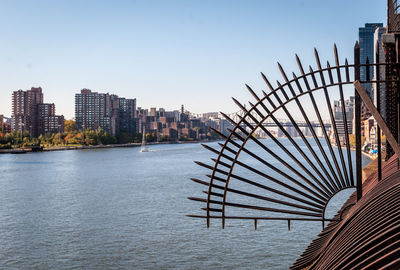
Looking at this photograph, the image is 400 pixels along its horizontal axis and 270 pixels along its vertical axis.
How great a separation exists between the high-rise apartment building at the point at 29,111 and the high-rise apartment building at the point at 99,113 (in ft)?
58.0

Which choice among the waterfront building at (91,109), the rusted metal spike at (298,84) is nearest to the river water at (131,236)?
the rusted metal spike at (298,84)

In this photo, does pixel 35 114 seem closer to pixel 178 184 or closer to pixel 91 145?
pixel 91 145

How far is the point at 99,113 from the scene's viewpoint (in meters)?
151

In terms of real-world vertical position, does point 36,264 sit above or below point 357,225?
below

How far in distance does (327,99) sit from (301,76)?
18.2 inches

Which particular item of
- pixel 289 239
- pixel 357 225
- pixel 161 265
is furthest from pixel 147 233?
pixel 357 225

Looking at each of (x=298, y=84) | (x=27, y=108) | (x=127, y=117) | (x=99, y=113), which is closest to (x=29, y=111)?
(x=27, y=108)

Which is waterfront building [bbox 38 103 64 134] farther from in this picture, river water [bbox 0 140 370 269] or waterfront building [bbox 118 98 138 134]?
river water [bbox 0 140 370 269]

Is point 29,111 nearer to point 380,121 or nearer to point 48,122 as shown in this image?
point 48,122

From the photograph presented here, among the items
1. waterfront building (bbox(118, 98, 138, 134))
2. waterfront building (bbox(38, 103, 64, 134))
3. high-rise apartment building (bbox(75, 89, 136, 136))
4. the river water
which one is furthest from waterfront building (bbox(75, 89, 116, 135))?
the river water

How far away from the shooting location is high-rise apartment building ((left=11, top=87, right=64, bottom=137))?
12356 cm

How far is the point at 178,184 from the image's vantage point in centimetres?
3412

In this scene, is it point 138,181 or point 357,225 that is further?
point 138,181

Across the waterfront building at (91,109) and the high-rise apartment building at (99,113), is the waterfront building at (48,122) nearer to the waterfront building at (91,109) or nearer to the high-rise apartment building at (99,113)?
the high-rise apartment building at (99,113)
